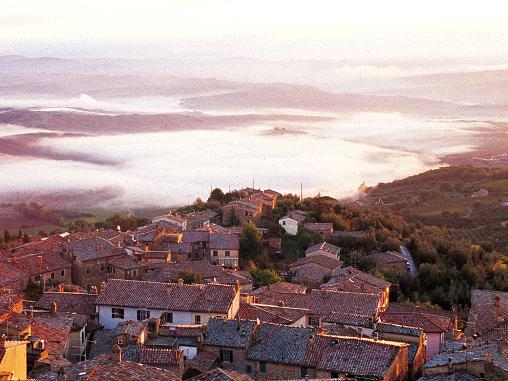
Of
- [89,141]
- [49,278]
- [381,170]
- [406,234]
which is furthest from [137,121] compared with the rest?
[49,278]

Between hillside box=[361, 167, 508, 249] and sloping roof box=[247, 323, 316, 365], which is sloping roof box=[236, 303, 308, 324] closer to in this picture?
sloping roof box=[247, 323, 316, 365]

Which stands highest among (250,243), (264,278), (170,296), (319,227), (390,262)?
(170,296)

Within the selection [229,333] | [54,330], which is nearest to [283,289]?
[229,333]

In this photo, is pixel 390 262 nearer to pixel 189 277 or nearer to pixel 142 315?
pixel 189 277

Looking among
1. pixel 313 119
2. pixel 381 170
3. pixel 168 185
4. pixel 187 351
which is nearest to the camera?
pixel 187 351

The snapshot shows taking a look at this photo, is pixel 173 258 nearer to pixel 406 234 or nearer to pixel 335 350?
pixel 406 234

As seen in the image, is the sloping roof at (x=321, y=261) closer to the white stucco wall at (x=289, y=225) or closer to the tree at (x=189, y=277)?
the white stucco wall at (x=289, y=225)

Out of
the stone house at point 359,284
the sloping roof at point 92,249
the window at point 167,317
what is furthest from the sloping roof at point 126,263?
the window at point 167,317
